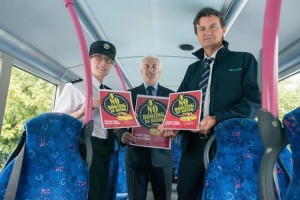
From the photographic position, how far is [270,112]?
0.97 m

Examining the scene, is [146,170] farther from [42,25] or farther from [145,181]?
[42,25]

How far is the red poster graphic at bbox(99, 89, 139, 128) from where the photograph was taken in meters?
1.78

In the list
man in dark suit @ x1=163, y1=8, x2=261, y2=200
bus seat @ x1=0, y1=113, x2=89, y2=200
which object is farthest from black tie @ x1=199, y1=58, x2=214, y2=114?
bus seat @ x1=0, y1=113, x2=89, y2=200

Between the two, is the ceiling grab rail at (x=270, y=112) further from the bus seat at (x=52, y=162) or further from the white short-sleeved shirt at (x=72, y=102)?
the white short-sleeved shirt at (x=72, y=102)

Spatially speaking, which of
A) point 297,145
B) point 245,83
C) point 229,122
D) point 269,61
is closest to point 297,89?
point 245,83

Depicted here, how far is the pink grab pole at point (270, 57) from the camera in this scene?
3.28 feet

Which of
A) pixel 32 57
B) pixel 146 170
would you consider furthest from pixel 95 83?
pixel 32 57

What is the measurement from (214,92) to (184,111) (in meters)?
0.25

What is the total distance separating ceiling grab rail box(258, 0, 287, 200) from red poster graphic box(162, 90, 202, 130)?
24.8 inches

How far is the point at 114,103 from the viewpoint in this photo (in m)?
1.84

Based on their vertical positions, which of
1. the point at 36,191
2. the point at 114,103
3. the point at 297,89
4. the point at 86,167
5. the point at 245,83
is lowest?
the point at 36,191

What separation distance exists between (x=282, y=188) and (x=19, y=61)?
3256 millimetres

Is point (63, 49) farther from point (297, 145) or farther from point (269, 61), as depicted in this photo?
point (297, 145)

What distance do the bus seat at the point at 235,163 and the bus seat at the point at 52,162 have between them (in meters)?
0.69
